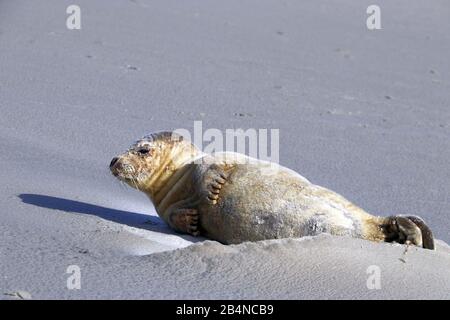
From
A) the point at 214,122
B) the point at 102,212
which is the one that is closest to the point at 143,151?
the point at 102,212

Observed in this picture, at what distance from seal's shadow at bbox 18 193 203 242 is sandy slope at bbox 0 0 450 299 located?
0.02 metres

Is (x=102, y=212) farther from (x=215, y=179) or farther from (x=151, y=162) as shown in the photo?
(x=215, y=179)

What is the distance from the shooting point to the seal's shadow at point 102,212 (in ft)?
13.3

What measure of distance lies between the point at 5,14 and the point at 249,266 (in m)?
5.32

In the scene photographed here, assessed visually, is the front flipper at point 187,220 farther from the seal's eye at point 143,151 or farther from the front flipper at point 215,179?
the seal's eye at point 143,151

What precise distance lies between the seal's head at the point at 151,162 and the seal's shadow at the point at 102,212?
5.5 inches

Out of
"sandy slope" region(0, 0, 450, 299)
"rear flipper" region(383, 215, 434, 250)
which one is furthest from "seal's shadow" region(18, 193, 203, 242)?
"rear flipper" region(383, 215, 434, 250)

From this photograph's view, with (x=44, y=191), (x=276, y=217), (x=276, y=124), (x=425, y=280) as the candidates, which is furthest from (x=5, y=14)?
(x=425, y=280)

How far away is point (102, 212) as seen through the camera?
13.8 feet

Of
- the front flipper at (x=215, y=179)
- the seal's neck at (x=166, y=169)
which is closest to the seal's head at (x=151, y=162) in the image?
the seal's neck at (x=166, y=169)

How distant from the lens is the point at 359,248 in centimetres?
348

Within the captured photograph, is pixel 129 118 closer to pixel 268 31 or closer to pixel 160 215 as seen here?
pixel 160 215

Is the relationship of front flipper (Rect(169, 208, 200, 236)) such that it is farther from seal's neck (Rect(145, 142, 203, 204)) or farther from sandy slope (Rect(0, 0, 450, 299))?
seal's neck (Rect(145, 142, 203, 204))

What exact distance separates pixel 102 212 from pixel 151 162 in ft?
1.00
